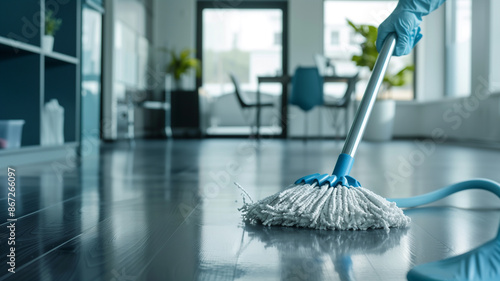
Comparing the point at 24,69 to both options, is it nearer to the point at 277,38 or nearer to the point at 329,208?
the point at 329,208

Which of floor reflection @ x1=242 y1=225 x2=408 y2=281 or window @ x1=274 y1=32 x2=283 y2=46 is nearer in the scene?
floor reflection @ x1=242 y1=225 x2=408 y2=281

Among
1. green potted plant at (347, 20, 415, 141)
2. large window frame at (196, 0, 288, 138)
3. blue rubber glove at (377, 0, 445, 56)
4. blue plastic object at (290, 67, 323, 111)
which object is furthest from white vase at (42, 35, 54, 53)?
large window frame at (196, 0, 288, 138)

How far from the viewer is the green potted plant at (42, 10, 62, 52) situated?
8.16 ft

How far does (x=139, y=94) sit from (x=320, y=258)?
5428 millimetres

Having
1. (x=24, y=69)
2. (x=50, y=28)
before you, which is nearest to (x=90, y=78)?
(x=50, y=28)


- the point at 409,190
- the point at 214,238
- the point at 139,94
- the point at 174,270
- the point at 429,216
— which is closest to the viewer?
the point at 174,270

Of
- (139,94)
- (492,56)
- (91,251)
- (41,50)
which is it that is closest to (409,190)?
(91,251)

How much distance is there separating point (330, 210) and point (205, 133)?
598cm

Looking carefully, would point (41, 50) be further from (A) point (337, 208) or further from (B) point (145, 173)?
(A) point (337, 208)

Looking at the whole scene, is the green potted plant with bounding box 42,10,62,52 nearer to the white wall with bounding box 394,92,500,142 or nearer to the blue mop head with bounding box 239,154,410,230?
the blue mop head with bounding box 239,154,410,230

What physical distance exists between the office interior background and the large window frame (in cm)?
A: 2

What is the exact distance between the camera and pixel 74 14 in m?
2.82

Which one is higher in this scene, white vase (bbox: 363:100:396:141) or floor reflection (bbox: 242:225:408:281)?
white vase (bbox: 363:100:396:141)

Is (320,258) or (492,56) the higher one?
(492,56)
